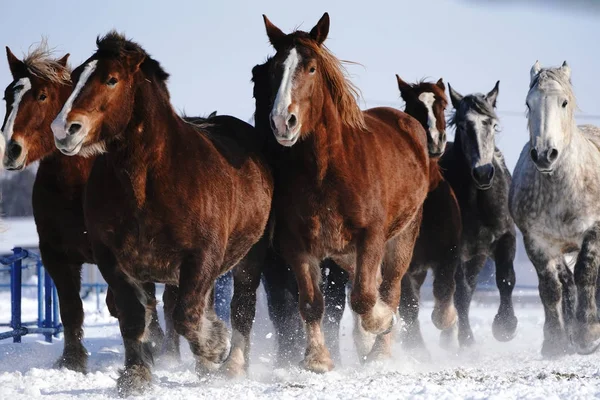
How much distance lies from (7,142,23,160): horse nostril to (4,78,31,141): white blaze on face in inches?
2.2

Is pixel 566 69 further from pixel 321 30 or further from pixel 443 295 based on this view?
pixel 321 30

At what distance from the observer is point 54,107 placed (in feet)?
25.1

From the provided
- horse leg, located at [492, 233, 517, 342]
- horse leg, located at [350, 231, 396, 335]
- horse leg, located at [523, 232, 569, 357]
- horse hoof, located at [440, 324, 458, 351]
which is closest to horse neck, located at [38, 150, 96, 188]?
horse leg, located at [350, 231, 396, 335]

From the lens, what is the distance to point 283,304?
8281 mm

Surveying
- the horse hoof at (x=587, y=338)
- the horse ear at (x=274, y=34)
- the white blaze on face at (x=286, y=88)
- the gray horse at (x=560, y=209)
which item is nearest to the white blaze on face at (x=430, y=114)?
the gray horse at (x=560, y=209)

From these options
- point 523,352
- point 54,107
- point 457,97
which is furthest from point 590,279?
point 54,107

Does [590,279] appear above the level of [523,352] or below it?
above

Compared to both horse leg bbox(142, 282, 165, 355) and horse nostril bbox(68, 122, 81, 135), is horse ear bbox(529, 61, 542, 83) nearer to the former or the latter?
horse leg bbox(142, 282, 165, 355)

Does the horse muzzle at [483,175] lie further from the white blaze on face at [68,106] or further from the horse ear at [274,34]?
the white blaze on face at [68,106]

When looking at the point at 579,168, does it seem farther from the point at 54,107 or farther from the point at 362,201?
the point at 54,107

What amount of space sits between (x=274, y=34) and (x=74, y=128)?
1875 millimetres

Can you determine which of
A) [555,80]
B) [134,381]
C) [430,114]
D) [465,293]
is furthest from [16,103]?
[465,293]

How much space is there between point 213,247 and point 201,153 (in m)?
0.68

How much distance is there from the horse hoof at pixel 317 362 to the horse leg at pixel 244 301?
0.51 m
